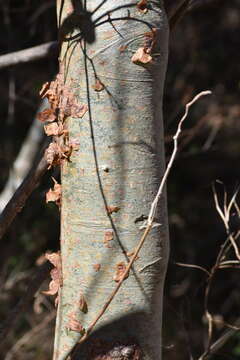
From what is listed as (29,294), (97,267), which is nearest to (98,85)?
(97,267)

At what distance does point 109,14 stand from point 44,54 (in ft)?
2.35

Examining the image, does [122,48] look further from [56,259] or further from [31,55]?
[31,55]

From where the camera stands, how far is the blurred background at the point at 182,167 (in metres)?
3.52

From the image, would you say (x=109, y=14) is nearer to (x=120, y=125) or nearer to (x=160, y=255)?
(x=120, y=125)

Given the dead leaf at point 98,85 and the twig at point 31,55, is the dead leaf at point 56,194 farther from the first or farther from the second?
the twig at point 31,55

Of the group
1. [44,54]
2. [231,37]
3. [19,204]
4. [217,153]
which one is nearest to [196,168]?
[217,153]

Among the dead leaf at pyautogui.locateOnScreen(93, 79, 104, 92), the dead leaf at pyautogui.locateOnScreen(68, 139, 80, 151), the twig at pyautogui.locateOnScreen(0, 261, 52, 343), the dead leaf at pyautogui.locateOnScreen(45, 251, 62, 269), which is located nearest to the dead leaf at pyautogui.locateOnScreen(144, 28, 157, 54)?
the dead leaf at pyautogui.locateOnScreen(93, 79, 104, 92)

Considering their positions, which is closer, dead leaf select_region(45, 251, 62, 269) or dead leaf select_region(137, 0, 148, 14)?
dead leaf select_region(137, 0, 148, 14)

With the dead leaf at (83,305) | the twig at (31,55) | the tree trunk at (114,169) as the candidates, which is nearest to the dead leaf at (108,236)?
the tree trunk at (114,169)

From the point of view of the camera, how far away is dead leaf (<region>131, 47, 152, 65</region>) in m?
1.07

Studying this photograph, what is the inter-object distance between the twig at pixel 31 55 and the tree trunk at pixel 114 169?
0.58 m

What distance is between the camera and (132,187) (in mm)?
1084

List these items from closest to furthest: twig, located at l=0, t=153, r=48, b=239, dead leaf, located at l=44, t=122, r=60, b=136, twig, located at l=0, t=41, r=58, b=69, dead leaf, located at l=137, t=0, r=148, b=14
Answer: dead leaf, located at l=137, t=0, r=148, b=14
dead leaf, located at l=44, t=122, r=60, b=136
twig, located at l=0, t=153, r=48, b=239
twig, located at l=0, t=41, r=58, b=69

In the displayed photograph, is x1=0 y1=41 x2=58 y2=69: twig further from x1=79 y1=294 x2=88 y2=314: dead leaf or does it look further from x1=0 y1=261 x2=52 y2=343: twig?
x1=79 y1=294 x2=88 y2=314: dead leaf
